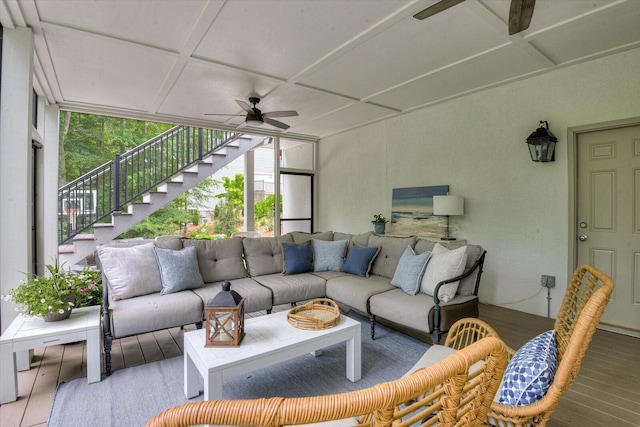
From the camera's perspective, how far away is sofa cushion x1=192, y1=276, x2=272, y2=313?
10.1ft

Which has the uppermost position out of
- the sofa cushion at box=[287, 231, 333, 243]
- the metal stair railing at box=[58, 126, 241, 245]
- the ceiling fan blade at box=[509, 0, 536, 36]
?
the ceiling fan blade at box=[509, 0, 536, 36]

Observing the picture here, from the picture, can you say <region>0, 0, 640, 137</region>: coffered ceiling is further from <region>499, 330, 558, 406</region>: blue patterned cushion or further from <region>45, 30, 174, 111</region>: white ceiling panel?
<region>499, 330, 558, 406</region>: blue patterned cushion

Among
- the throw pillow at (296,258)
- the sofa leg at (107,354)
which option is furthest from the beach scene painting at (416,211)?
the sofa leg at (107,354)

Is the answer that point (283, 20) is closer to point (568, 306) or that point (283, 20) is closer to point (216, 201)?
point (568, 306)

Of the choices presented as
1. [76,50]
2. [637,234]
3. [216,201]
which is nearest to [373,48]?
[76,50]

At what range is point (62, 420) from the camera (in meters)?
1.95

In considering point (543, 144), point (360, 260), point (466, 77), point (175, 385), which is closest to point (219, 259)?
point (175, 385)

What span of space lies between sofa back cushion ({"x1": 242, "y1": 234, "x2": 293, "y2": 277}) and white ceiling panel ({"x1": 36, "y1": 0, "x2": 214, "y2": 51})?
224cm

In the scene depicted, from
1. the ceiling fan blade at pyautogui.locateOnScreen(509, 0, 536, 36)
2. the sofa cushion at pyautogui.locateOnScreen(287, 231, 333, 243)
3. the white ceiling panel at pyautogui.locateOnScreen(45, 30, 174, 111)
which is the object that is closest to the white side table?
the sofa cushion at pyautogui.locateOnScreen(287, 231, 333, 243)

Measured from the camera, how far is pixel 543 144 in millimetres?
3590

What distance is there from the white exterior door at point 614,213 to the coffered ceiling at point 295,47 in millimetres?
938

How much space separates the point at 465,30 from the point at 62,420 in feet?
13.5

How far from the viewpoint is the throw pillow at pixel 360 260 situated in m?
3.79

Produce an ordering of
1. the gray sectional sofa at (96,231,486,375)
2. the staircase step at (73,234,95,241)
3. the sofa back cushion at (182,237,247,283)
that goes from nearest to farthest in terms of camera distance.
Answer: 1. the gray sectional sofa at (96,231,486,375)
2. the sofa back cushion at (182,237,247,283)
3. the staircase step at (73,234,95,241)
